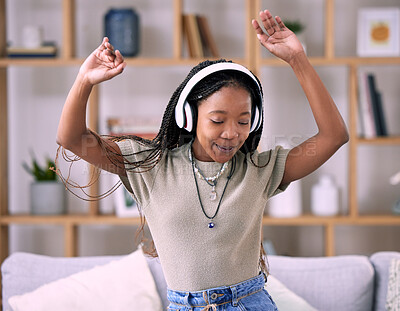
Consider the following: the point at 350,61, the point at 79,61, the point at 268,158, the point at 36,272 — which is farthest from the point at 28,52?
the point at 268,158

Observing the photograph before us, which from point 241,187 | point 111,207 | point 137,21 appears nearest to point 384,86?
point 137,21

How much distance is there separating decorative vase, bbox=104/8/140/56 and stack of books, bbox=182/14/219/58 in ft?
0.80

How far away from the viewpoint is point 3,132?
2.78m

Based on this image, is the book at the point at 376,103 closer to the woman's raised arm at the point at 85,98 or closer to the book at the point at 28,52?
the book at the point at 28,52

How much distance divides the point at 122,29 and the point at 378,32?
3.94 ft

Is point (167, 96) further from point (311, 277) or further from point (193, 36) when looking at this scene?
point (311, 277)

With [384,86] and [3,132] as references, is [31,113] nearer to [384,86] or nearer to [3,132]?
[3,132]

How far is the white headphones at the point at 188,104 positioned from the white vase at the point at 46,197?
1.70 metres

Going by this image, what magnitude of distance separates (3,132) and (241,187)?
1900 mm

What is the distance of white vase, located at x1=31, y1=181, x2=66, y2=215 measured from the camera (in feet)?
8.96

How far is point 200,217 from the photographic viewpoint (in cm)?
116

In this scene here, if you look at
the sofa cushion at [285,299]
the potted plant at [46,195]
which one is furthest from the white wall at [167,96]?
the sofa cushion at [285,299]

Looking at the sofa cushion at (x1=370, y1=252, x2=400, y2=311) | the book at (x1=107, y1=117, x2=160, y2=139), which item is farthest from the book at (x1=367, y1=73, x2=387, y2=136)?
the book at (x1=107, y1=117, x2=160, y2=139)

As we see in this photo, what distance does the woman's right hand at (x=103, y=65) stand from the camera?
3.50ft
